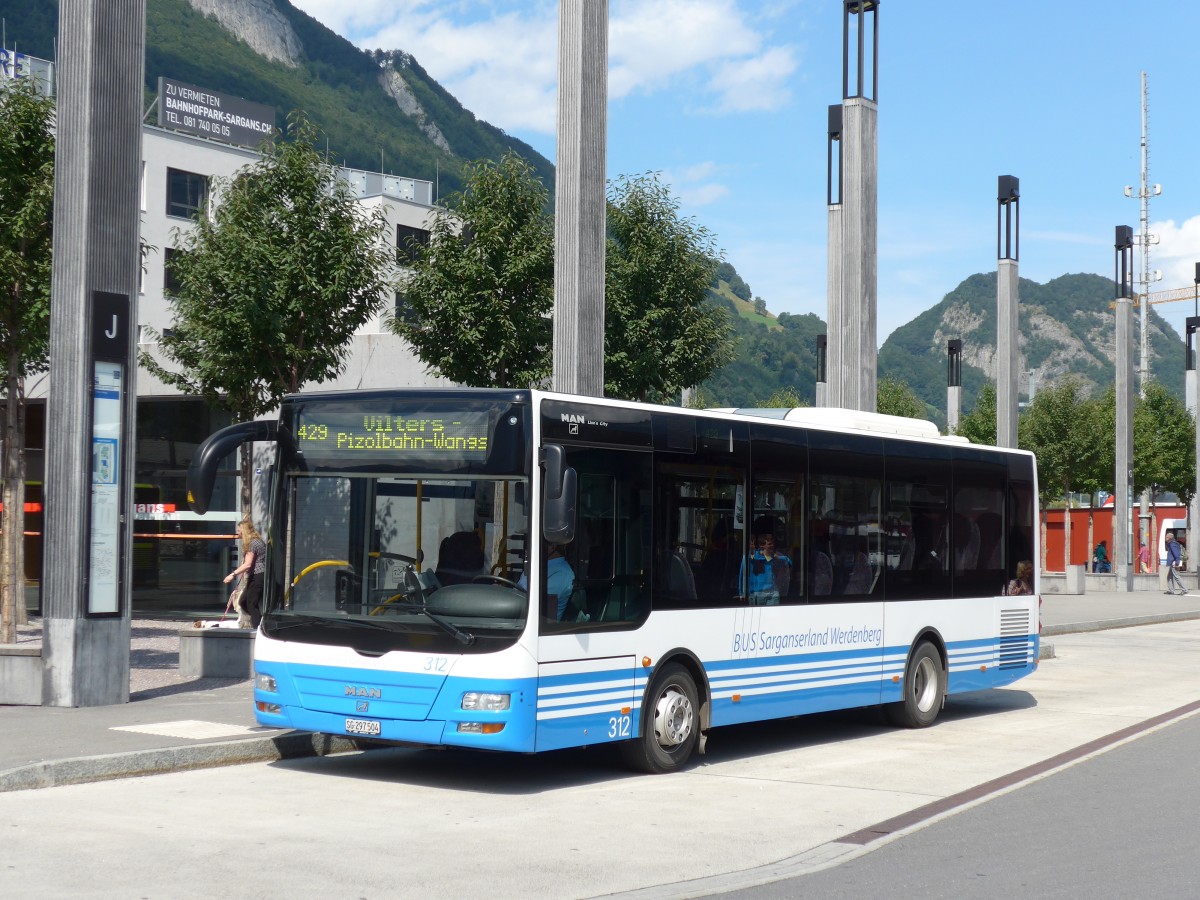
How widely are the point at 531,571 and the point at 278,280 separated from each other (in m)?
13.2

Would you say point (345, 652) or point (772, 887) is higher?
point (345, 652)

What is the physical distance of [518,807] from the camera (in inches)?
379

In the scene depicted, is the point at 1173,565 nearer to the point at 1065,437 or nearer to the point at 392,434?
the point at 1065,437

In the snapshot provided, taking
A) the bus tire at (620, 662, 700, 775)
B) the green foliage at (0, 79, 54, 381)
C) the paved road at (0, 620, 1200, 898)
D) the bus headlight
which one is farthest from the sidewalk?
the green foliage at (0, 79, 54, 381)

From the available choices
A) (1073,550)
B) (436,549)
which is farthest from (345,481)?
(1073,550)

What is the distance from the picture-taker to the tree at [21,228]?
18062 millimetres

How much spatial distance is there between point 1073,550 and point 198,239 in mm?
53957

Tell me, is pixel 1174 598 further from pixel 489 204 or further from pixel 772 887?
pixel 772 887

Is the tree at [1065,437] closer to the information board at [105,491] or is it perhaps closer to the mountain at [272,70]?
the information board at [105,491]

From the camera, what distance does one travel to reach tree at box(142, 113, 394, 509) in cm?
2192

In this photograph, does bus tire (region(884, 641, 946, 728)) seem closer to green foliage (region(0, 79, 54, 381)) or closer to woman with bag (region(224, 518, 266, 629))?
woman with bag (region(224, 518, 266, 629))

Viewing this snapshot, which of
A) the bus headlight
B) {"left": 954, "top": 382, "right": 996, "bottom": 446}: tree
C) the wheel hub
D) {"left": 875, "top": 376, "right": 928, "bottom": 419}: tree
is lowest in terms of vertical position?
the wheel hub

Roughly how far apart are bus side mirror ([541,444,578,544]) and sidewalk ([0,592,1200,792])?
117 inches

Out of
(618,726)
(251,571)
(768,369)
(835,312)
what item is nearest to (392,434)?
(618,726)
